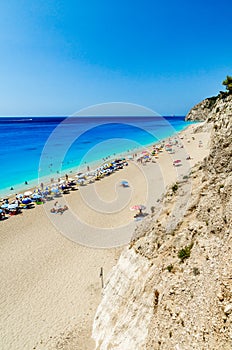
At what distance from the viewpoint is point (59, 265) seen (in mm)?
10883

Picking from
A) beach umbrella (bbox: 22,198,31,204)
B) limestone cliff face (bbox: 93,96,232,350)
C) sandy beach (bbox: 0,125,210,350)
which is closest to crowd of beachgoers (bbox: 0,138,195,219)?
beach umbrella (bbox: 22,198,31,204)

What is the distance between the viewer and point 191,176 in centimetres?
802

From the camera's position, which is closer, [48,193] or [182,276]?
[182,276]

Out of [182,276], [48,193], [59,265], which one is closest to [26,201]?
[48,193]

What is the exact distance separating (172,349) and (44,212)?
15992 millimetres

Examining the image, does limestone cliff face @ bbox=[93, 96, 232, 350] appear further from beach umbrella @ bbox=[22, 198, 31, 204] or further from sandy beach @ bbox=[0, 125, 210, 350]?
beach umbrella @ bbox=[22, 198, 31, 204]

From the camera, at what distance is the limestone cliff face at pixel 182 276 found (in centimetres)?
354

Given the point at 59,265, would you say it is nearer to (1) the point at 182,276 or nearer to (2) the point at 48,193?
(1) the point at 182,276

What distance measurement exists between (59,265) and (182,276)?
26.0 feet

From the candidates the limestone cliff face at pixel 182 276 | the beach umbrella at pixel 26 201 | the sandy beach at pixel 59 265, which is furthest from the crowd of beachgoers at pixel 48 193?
the limestone cliff face at pixel 182 276

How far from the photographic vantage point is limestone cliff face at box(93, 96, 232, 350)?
354cm

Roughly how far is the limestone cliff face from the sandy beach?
1.74 meters

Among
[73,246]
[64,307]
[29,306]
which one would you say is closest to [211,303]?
[64,307]

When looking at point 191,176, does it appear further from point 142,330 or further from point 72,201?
point 72,201
